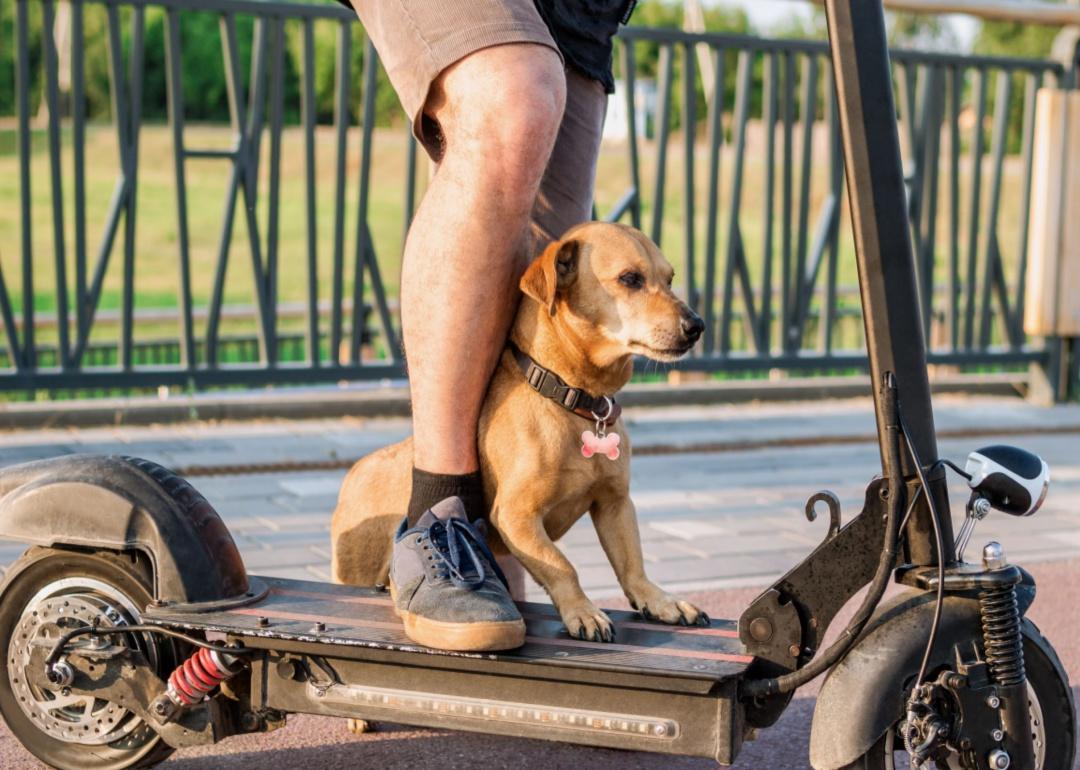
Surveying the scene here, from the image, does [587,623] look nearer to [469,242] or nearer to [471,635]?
[471,635]

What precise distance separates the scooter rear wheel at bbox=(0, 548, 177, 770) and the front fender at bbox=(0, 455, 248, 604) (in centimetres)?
5

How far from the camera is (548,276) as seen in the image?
2199mm

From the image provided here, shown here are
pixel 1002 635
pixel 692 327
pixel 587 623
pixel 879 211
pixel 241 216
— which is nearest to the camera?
pixel 1002 635

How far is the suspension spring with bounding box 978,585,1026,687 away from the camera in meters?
1.87

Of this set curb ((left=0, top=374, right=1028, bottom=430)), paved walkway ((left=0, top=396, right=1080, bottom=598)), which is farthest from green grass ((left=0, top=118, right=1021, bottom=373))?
paved walkway ((left=0, top=396, right=1080, bottom=598))

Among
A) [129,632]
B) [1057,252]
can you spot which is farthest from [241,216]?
[129,632]

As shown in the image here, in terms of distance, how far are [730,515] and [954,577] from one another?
8.08 ft

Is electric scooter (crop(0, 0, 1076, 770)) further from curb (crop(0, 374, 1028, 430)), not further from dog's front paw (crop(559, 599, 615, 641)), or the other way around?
curb (crop(0, 374, 1028, 430))

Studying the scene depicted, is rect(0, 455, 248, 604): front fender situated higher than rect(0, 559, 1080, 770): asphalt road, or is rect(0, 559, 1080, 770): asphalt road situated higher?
rect(0, 455, 248, 604): front fender

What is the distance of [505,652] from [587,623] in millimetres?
154

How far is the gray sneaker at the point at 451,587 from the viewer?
1987 mm

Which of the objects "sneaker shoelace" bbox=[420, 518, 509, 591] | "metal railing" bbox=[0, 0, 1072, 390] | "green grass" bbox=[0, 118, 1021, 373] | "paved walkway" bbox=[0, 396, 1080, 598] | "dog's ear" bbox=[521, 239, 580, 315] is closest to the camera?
"sneaker shoelace" bbox=[420, 518, 509, 591]

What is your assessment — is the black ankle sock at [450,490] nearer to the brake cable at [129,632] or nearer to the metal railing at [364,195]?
the brake cable at [129,632]

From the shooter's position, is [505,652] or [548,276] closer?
[505,652]
